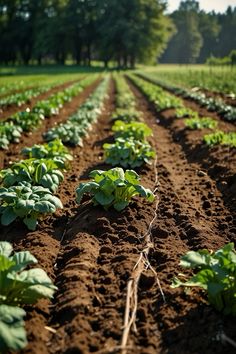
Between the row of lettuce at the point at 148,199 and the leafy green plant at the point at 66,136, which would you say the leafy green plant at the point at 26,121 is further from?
the row of lettuce at the point at 148,199

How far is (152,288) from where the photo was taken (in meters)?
3.65

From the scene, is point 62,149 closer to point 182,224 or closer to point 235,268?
point 182,224

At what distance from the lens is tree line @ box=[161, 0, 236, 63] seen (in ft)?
328

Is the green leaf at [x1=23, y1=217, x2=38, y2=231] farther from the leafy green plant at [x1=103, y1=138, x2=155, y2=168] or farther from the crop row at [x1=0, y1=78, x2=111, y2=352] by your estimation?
the leafy green plant at [x1=103, y1=138, x2=155, y2=168]

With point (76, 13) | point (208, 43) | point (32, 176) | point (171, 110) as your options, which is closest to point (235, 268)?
point (32, 176)

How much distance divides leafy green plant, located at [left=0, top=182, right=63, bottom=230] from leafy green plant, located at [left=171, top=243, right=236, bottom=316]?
190 centimetres

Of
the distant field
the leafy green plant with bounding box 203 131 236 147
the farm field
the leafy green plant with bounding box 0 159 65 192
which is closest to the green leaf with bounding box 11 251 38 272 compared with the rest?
the farm field

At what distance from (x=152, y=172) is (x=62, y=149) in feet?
5.49

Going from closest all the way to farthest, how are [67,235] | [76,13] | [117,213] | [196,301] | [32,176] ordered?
[196,301] → [67,235] → [117,213] → [32,176] → [76,13]

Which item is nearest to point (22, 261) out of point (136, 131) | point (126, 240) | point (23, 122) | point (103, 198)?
point (126, 240)

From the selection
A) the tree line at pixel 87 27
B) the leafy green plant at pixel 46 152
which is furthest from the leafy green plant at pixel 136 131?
the tree line at pixel 87 27

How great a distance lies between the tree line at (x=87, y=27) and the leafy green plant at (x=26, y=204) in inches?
2247

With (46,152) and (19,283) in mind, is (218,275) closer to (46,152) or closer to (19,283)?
(19,283)

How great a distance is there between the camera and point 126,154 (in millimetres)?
7051
